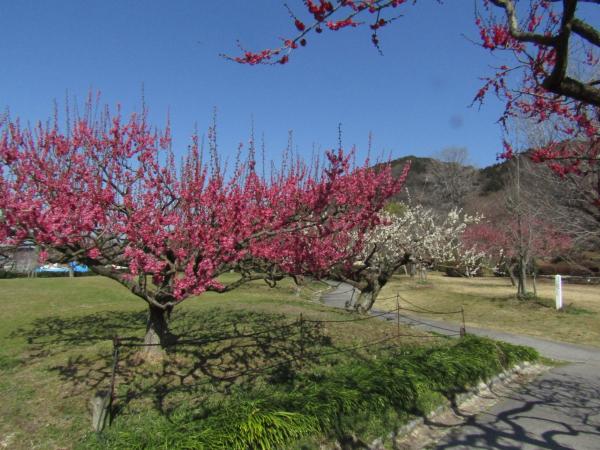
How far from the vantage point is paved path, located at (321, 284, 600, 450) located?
5.34 m

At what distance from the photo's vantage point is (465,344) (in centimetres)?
889

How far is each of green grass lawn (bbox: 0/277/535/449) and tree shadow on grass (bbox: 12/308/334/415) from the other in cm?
2

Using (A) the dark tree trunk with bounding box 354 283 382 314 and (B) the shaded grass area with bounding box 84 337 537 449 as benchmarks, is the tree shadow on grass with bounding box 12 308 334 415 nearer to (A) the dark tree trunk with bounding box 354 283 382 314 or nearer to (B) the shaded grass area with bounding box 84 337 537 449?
(B) the shaded grass area with bounding box 84 337 537 449

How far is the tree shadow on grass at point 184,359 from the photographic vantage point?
597cm

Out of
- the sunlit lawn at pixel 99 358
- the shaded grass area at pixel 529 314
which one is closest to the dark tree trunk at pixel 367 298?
the sunlit lawn at pixel 99 358

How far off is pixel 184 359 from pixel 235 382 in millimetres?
1237

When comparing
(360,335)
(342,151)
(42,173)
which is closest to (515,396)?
(360,335)

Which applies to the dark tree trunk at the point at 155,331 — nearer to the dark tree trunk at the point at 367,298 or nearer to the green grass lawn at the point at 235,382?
the green grass lawn at the point at 235,382

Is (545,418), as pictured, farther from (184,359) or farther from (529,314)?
(529,314)

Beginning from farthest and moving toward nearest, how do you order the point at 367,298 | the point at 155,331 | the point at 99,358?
1. the point at 367,298
2. the point at 99,358
3. the point at 155,331

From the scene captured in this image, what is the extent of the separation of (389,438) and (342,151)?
462 centimetres

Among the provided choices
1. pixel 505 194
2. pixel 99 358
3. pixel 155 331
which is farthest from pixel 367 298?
pixel 505 194

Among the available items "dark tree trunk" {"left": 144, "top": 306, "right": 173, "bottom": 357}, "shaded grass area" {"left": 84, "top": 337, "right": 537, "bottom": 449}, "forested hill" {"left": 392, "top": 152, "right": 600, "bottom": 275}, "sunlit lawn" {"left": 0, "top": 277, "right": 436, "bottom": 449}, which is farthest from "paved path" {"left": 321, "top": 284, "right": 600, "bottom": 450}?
"forested hill" {"left": 392, "top": 152, "right": 600, "bottom": 275}

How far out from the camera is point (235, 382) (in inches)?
252
